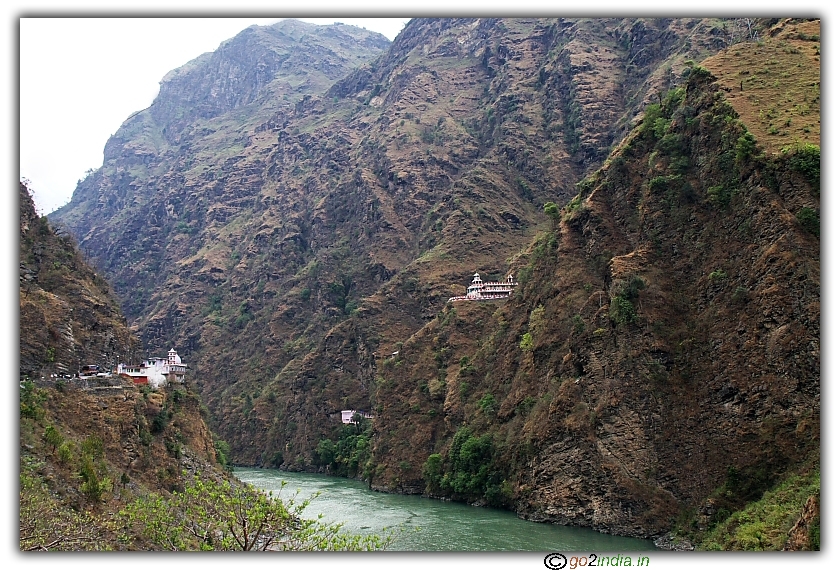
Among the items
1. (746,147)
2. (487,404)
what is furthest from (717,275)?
(487,404)

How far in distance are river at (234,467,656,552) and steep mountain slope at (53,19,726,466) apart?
96.6ft

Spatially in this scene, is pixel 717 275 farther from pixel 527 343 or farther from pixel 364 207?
pixel 364 207

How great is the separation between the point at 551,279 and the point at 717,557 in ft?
121

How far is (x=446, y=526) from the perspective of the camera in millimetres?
47125

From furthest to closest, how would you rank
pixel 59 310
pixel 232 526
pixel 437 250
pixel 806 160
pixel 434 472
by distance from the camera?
pixel 437 250, pixel 434 472, pixel 59 310, pixel 806 160, pixel 232 526

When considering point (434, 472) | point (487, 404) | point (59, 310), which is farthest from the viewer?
point (434, 472)

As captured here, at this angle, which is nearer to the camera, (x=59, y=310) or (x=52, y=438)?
(x=52, y=438)

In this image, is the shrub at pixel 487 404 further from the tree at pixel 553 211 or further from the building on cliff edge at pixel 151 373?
the building on cliff edge at pixel 151 373

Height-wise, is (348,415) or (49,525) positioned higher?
(49,525)

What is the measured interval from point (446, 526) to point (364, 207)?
7861cm

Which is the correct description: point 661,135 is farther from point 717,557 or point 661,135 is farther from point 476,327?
point 717,557

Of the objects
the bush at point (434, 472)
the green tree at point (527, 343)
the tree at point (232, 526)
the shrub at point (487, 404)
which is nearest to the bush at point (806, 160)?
the green tree at point (527, 343)

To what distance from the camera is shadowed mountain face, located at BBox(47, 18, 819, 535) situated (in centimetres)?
4797

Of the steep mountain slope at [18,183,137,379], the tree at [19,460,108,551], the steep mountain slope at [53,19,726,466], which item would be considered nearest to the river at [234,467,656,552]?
the tree at [19,460,108,551]
